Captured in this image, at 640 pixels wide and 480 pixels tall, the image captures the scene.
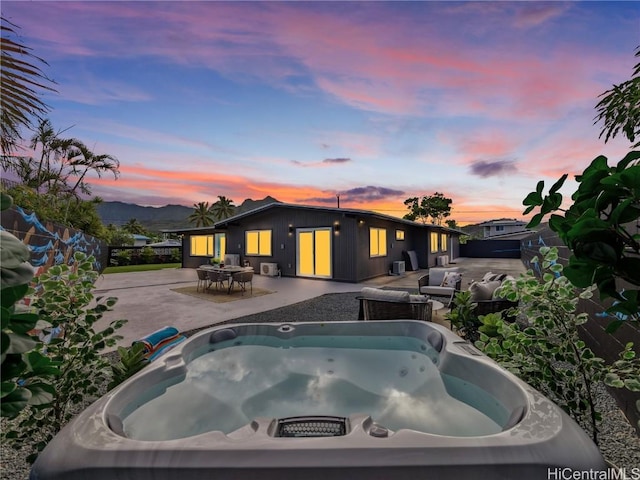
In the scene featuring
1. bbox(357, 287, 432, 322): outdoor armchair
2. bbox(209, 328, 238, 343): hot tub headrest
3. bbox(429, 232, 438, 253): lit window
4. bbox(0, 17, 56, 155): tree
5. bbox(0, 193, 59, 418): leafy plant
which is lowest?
bbox(209, 328, 238, 343): hot tub headrest

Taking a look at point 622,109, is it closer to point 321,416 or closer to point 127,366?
point 321,416

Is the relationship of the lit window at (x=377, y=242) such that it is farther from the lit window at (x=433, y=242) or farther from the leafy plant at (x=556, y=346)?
the leafy plant at (x=556, y=346)

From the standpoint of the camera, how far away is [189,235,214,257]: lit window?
17.2 m

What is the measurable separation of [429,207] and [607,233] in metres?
40.6

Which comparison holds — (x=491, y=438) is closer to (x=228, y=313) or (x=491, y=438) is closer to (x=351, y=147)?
(x=228, y=313)

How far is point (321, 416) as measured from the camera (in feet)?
7.17

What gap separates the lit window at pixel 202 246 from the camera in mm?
17188

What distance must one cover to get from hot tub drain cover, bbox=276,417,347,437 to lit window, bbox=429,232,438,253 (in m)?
16.6

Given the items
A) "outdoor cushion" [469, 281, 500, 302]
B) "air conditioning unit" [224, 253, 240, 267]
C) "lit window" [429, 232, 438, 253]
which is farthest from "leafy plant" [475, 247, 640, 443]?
"lit window" [429, 232, 438, 253]

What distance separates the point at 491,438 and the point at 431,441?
0.30 meters

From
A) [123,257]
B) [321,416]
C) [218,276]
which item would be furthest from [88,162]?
[321,416]

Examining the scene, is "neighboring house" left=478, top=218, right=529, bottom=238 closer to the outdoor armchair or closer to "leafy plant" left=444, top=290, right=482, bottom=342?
the outdoor armchair

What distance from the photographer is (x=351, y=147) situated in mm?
10820

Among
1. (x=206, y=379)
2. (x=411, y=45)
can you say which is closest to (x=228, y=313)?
(x=206, y=379)
